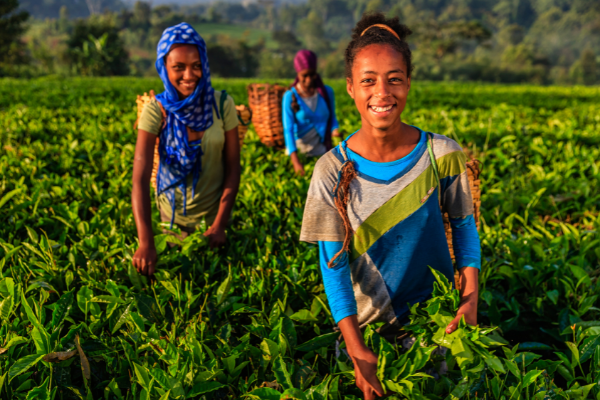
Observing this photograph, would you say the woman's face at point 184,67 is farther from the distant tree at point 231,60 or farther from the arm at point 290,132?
the distant tree at point 231,60

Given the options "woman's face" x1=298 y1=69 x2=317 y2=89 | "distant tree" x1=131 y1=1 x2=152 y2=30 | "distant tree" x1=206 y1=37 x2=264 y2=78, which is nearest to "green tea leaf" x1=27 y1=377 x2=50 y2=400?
"woman's face" x1=298 y1=69 x2=317 y2=89

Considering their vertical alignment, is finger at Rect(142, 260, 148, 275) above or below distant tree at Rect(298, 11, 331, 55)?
below

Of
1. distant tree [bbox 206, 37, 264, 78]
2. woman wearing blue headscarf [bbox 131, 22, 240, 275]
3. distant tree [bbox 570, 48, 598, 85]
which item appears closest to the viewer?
woman wearing blue headscarf [bbox 131, 22, 240, 275]

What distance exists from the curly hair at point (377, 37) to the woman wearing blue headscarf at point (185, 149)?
105 cm

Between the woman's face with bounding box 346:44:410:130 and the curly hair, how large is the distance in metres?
0.02

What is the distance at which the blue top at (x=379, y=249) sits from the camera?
145cm

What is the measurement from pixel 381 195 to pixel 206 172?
1325 mm

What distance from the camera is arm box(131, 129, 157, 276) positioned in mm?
2090

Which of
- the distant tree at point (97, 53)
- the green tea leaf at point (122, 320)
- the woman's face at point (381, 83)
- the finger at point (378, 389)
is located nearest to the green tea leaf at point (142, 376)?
the green tea leaf at point (122, 320)

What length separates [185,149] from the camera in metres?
2.29

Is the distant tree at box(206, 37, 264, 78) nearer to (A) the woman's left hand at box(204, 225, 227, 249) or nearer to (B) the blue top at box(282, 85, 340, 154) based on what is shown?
(B) the blue top at box(282, 85, 340, 154)

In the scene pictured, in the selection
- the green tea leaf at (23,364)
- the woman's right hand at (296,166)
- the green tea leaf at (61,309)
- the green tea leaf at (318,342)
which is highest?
the woman's right hand at (296,166)

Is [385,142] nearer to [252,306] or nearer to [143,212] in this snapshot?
[252,306]

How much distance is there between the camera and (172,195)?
2.49 meters
